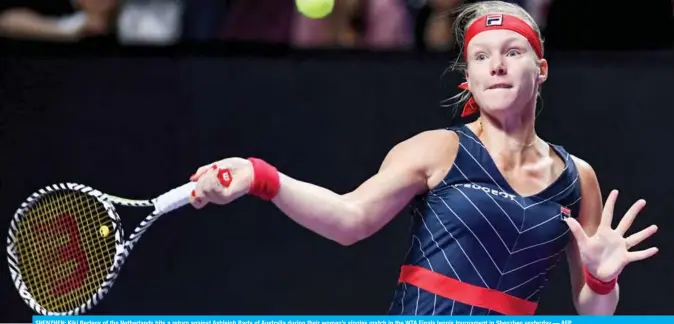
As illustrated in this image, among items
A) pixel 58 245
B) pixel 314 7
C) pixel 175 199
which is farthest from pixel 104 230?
pixel 314 7

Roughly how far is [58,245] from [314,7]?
1621 millimetres

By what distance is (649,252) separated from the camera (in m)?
2.86

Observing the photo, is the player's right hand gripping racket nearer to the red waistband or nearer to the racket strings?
the racket strings

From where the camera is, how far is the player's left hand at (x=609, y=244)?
2.86m

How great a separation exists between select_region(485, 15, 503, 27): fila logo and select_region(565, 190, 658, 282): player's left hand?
47 cm

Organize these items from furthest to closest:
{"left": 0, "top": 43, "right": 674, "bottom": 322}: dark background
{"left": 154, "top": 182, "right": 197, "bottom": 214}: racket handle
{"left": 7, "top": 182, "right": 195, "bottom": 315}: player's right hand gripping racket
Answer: {"left": 0, "top": 43, "right": 674, "bottom": 322}: dark background < {"left": 7, "top": 182, "right": 195, "bottom": 315}: player's right hand gripping racket < {"left": 154, "top": 182, "right": 197, "bottom": 214}: racket handle

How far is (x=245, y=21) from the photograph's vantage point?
4648 millimetres

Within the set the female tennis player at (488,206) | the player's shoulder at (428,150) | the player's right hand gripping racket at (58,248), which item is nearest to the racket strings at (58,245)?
the player's right hand gripping racket at (58,248)

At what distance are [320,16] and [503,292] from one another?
6.46 ft

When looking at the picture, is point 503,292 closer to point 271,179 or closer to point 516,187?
point 516,187

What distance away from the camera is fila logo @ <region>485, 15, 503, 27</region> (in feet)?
9.59

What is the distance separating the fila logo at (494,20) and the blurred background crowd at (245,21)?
53.2 inches

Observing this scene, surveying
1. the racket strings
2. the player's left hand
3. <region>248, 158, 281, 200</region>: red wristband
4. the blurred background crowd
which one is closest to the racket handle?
<region>248, 158, 281, 200</region>: red wristband

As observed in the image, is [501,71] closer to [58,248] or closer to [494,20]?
[494,20]
